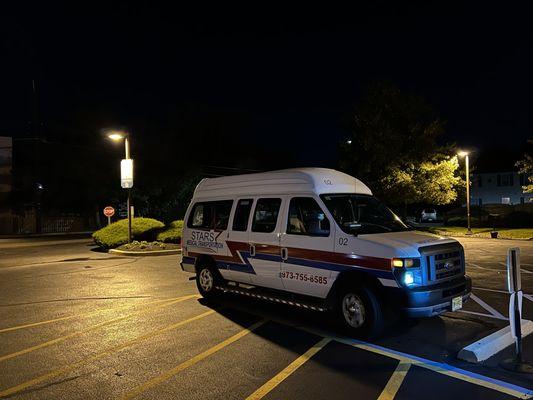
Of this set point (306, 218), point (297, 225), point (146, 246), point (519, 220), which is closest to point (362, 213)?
point (306, 218)

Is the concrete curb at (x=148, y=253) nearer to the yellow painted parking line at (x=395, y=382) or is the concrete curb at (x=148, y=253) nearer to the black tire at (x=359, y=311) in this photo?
the black tire at (x=359, y=311)

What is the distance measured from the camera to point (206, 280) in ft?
31.0

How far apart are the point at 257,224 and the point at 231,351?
2.70 m

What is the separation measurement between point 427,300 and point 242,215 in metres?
3.76

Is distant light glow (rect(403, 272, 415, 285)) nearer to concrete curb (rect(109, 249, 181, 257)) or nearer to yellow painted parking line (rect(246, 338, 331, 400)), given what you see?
yellow painted parking line (rect(246, 338, 331, 400))

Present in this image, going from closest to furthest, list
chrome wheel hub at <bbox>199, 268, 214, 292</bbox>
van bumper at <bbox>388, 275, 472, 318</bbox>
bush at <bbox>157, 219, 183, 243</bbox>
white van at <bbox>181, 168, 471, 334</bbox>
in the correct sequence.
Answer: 1. van bumper at <bbox>388, 275, 472, 318</bbox>
2. white van at <bbox>181, 168, 471, 334</bbox>
3. chrome wheel hub at <bbox>199, 268, 214, 292</bbox>
4. bush at <bbox>157, 219, 183, 243</bbox>

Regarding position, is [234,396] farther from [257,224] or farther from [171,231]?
[171,231]

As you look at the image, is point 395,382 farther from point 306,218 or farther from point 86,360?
point 86,360

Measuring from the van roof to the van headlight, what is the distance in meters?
1.82

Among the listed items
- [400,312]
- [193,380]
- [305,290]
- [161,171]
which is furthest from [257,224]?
[161,171]

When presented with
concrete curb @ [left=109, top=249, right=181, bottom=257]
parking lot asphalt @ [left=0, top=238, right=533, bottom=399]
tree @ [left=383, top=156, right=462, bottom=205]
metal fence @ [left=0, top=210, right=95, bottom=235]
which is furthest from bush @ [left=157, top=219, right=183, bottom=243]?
metal fence @ [left=0, top=210, right=95, bottom=235]

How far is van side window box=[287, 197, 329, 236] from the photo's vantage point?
23.3 feet

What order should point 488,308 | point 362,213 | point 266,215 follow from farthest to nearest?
point 488,308 < point 266,215 < point 362,213

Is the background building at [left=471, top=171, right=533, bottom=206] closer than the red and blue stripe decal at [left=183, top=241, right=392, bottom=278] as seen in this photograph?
No
